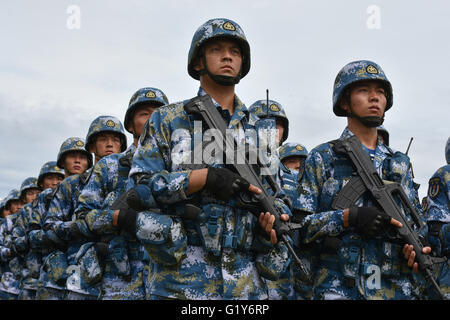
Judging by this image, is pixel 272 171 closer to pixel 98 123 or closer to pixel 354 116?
pixel 354 116

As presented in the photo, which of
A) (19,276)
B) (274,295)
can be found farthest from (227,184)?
(19,276)

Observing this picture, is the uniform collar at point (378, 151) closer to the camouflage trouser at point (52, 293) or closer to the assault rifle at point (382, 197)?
the assault rifle at point (382, 197)

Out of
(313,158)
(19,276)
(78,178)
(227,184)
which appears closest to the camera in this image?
(227,184)

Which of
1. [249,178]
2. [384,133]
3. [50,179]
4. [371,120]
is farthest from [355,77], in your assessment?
[50,179]

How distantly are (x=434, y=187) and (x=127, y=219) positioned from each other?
11.6ft

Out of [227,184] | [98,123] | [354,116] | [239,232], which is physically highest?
[98,123]

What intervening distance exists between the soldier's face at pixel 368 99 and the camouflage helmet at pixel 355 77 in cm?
8

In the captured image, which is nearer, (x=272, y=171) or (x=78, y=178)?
(x=272, y=171)

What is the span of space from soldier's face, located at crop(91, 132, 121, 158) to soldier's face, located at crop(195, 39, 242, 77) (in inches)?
158

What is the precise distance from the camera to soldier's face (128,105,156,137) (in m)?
6.80

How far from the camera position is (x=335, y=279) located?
4.58 m

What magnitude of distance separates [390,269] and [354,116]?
1.44m

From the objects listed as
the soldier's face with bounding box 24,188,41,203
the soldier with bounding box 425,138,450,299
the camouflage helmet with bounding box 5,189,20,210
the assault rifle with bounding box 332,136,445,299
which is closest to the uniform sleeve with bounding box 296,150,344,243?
the assault rifle with bounding box 332,136,445,299

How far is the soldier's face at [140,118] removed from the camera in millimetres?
6797
